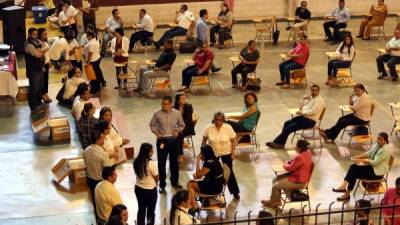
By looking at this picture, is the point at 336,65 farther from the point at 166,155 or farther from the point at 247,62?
the point at 166,155

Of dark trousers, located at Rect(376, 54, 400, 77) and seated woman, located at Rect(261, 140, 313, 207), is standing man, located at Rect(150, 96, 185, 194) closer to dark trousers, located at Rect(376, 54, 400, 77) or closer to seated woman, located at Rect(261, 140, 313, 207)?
seated woman, located at Rect(261, 140, 313, 207)

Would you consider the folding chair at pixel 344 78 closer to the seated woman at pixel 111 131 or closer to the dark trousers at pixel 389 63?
the dark trousers at pixel 389 63

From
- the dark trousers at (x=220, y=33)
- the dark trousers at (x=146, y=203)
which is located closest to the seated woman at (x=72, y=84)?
the dark trousers at (x=146, y=203)

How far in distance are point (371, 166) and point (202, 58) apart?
6.36 metres

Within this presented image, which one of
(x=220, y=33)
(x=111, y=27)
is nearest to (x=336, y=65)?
(x=220, y=33)

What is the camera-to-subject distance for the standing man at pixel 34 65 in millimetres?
15766

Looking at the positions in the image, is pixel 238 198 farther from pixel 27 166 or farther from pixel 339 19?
pixel 339 19

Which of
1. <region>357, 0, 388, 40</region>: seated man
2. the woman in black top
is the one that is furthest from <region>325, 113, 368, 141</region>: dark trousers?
<region>357, 0, 388, 40</region>: seated man

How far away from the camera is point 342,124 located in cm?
1445

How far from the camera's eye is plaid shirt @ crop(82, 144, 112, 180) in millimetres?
10711

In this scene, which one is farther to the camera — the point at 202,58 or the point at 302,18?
the point at 302,18

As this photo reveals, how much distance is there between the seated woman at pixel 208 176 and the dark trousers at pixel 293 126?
3199 millimetres

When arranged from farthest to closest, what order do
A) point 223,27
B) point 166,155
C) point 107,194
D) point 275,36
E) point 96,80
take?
point 275,36, point 223,27, point 96,80, point 166,155, point 107,194

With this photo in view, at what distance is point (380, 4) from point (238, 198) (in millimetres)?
12196
